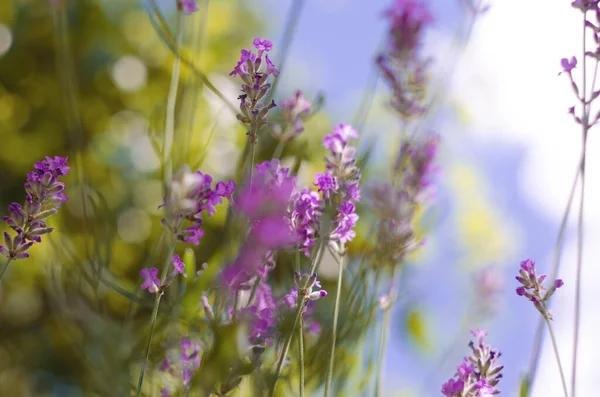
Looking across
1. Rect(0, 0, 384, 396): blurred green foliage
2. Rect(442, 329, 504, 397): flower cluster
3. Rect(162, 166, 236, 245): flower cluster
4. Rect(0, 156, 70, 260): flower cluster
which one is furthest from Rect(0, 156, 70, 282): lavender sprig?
Rect(0, 0, 384, 396): blurred green foliage

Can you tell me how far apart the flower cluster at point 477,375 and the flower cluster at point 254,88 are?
227 mm

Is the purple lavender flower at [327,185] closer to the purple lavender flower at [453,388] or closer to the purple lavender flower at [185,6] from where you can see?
the purple lavender flower at [453,388]

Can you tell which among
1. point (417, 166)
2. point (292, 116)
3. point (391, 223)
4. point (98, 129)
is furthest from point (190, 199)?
point (98, 129)

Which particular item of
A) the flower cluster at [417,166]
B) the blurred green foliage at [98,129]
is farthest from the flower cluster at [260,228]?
the blurred green foliage at [98,129]

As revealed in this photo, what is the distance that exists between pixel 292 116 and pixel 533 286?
1.05 feet

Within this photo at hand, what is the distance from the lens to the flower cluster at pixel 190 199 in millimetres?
374

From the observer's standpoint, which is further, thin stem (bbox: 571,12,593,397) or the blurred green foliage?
the blurred green foliage

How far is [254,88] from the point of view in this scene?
44 centimetres

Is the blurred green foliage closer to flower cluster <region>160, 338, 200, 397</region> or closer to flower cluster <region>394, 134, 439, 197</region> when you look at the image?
flower cluster <region>394, 134, 439, 197</region>

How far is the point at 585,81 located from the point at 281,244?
0.30 metres

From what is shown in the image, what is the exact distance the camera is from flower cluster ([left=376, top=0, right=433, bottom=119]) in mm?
712

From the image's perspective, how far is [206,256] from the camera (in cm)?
62

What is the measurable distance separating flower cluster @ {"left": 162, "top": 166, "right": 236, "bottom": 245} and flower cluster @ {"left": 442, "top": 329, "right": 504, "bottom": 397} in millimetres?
215

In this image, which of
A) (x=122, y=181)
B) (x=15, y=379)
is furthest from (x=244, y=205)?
(x=122, y=181)
